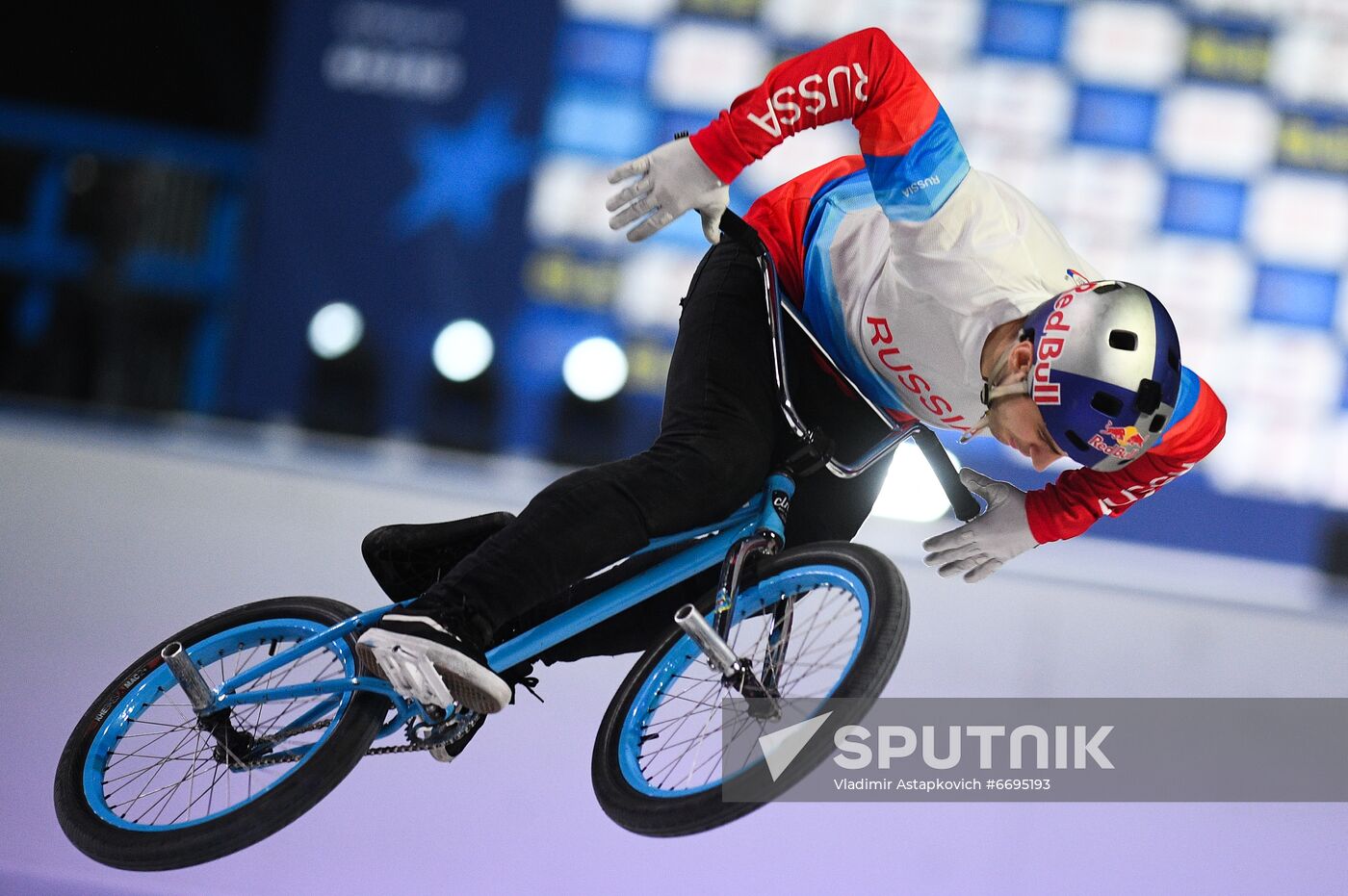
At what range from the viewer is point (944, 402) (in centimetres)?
231

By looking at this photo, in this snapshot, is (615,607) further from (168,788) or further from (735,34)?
(735,34)

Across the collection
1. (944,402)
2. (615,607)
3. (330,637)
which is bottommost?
(330,637)

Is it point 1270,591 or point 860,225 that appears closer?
point 860,225

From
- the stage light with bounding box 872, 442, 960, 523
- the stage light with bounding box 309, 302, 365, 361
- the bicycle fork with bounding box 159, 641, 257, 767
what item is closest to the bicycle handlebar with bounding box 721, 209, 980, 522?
the bicycle fork with bounding box 159, 641, 257, 767

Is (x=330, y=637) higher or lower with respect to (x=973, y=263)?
lower

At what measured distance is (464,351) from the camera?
6629 mm

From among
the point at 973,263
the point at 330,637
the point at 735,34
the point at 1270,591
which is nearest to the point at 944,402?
the point at 973,263

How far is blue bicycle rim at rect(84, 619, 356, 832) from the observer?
2.22 metres

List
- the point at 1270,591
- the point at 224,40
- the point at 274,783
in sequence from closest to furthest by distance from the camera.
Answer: the point at 274,783
the point at 1270,591
the point at 224,40

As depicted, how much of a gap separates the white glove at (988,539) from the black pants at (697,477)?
17 cm

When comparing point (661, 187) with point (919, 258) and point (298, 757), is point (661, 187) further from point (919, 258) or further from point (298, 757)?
point (298, 757)

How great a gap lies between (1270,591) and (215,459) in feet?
14.2

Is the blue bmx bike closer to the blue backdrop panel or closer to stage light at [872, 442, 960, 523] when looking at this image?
stage light at [872, 442, 960, 523]

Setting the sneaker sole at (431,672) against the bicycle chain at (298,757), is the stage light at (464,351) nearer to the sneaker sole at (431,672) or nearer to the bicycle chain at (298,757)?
the bicycle chain at (298,757)
